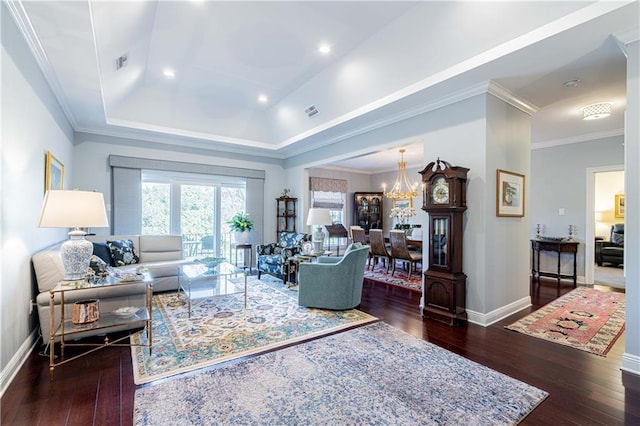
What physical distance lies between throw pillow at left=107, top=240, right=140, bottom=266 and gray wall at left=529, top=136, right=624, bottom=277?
6.64m

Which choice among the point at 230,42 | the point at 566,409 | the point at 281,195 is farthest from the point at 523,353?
the point at 281,195

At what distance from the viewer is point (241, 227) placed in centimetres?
625

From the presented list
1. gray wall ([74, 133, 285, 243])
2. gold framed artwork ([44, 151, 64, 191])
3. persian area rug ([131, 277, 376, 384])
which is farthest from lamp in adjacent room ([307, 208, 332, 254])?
gold framed artwork ([44, 151, 64, 191])

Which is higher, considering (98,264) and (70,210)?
(70,210)

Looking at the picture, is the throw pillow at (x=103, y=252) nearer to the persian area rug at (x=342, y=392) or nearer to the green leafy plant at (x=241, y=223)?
the green leafy plant at (x=241, y=223)

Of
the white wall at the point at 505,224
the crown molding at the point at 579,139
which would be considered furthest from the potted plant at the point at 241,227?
the crown molding at the point at 579,139

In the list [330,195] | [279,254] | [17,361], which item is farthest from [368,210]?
[17,361]

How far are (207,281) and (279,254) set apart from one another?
1513mm

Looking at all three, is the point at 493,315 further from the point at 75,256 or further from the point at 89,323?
the point at 75,256

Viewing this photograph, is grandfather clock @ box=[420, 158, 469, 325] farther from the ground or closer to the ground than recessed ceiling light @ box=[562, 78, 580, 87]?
closer to the ground

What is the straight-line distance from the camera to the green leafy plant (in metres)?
6.25

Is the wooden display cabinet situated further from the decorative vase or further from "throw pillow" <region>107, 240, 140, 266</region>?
"throw pillow" <region>107, 240, 140, 266</region>

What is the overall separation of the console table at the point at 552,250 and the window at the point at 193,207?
6090 mm

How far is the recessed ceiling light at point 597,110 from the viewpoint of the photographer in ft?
12.9
